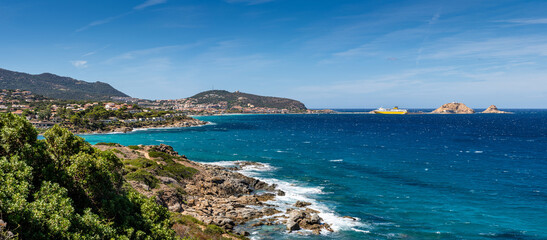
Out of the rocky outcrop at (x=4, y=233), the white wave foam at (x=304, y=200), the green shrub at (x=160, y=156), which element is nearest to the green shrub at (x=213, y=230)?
the white wave foam at (x=304, y=200)

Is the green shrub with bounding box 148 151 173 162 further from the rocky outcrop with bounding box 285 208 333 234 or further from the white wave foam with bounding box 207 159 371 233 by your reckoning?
the rocky outcrop with bounding box 285 208 333 234

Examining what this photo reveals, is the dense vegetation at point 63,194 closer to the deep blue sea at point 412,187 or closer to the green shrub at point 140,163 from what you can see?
the deep blue sea at point 412,187

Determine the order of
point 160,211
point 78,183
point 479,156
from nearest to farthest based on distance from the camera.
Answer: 1. point 78,183
2. point 160,211
3. point 479,156

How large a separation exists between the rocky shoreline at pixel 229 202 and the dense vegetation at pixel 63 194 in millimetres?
9763

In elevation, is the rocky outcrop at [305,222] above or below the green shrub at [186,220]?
below

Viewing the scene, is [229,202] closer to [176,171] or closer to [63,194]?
[176,171]

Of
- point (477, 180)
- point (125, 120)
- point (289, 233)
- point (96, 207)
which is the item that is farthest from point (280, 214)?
point (125, 120)

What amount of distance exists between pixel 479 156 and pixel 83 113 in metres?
187

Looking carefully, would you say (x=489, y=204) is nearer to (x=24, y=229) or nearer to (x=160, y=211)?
(x=160, y=211)

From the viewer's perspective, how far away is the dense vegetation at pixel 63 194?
1309 centimetres

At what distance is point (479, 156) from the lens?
79875 millimetres

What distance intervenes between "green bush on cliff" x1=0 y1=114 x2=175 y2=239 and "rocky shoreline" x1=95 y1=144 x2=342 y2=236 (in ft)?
31.7

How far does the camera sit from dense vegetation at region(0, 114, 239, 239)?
1309cm

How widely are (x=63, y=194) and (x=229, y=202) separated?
29.0 meters
